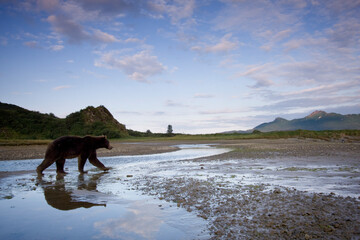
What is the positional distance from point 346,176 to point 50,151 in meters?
14.2

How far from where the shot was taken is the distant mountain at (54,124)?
188ft

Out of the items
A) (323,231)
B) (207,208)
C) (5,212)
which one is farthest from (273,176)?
(5,212)

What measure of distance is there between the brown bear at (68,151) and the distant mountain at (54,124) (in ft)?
162

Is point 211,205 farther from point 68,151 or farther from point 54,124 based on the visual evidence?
point 54,124

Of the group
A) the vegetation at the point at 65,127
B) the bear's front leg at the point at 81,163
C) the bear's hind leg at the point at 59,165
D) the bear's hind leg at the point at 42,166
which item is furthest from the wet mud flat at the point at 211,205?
the vegetation at the point at 65,127

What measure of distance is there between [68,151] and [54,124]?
5778 cm

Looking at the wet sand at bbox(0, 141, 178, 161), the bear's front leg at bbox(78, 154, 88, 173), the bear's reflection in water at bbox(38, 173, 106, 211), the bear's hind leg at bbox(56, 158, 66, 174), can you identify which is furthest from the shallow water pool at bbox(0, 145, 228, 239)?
the wet sand at bbox(0, 141, 178, 161)

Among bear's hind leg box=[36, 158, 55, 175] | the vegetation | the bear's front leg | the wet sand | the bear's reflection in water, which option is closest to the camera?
the bear's reflection in water

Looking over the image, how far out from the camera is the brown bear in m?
13.3

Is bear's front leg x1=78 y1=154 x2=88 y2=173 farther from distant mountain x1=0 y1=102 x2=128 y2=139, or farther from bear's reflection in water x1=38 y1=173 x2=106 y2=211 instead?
distant mountain x1=0 y1=102 x2=128 y2=139

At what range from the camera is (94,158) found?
49.0ft

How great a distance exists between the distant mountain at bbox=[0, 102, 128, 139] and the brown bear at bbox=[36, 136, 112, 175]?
4923 cm

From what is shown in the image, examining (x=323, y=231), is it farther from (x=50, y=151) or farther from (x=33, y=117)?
(x=33, y=117)

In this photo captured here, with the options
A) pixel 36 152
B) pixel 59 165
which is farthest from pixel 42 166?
pixel 36 152
